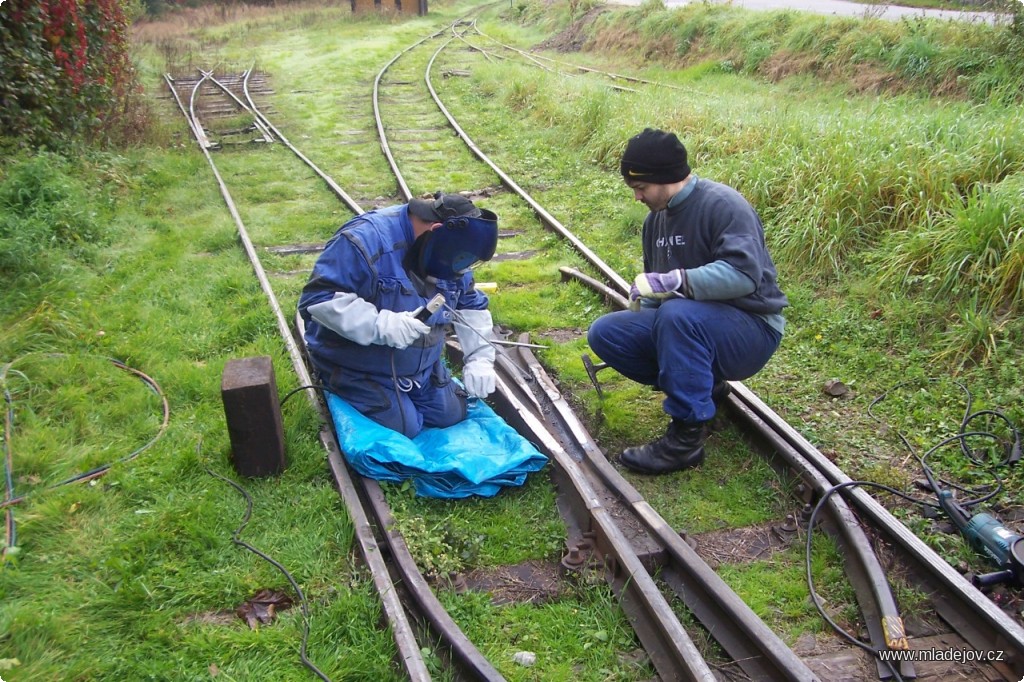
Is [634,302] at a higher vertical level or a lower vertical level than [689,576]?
higher

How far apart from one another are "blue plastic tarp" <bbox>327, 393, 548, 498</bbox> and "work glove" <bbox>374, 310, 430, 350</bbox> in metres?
0.51

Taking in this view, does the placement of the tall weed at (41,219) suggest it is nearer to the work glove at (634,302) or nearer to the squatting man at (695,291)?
the work glove at (634,302)

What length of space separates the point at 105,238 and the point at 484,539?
5.66 metres

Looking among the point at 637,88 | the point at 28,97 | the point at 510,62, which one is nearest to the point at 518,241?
the point at 28,97

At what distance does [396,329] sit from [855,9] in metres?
15.5

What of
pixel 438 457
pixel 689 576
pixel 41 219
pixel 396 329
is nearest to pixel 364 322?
pixel 396 329

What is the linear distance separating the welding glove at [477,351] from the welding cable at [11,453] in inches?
71.5

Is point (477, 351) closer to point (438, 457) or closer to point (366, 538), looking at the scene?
point (438, 457)

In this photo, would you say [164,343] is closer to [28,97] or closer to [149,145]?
[28,97]

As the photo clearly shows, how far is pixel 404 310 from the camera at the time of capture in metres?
4.14

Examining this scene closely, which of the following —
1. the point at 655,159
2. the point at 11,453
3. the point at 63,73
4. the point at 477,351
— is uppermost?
the point at 63,73

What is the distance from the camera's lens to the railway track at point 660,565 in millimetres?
2988

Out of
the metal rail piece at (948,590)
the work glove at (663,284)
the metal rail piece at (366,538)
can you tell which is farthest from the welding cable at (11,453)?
the metal rail piece at (948,590)

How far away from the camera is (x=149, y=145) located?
1098 cm
